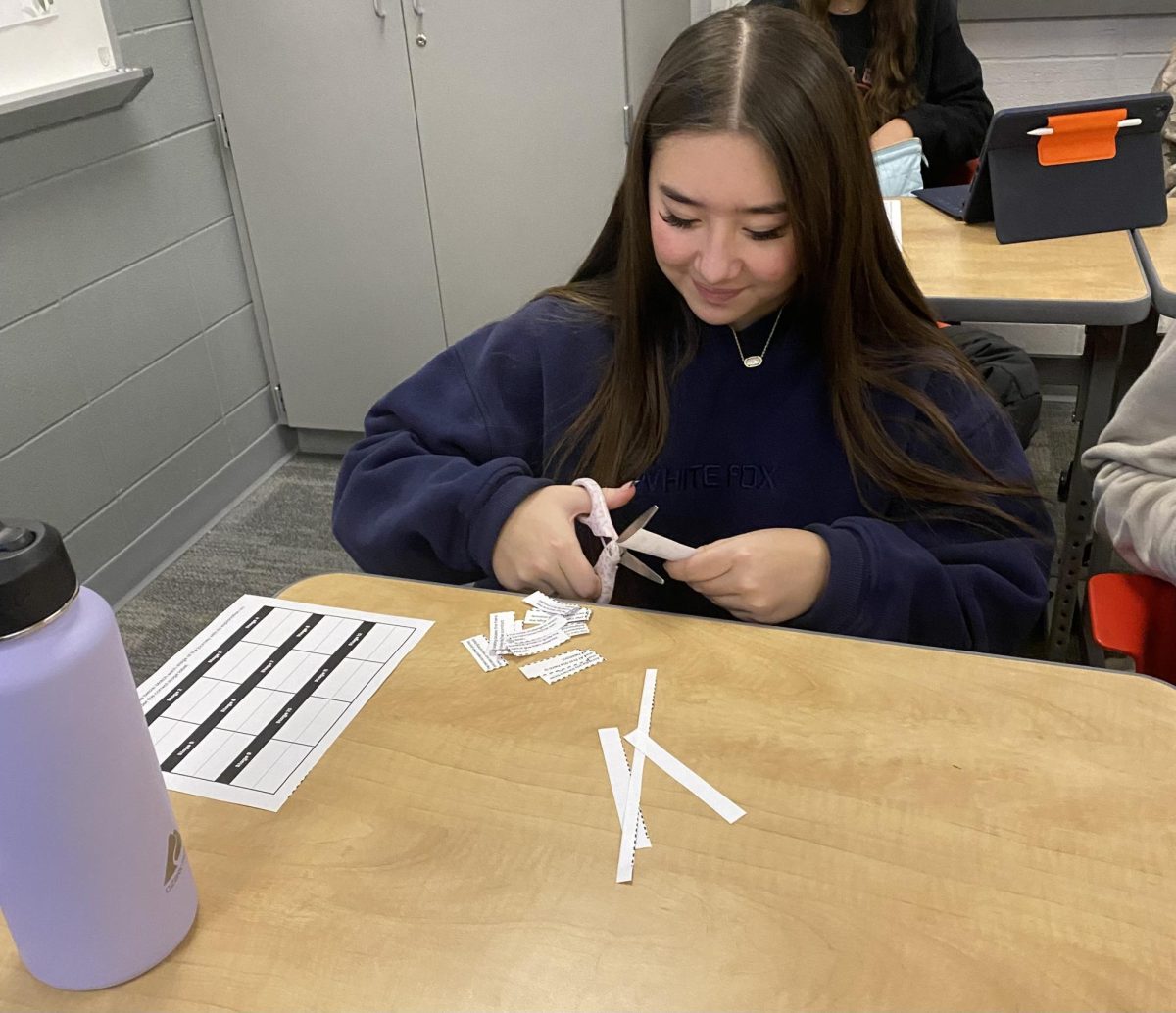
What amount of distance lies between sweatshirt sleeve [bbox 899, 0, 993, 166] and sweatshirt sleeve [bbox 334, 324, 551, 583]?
1664mm

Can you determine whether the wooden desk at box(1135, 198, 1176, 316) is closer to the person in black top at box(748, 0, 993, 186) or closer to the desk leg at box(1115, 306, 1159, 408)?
the desk leg at box(1115, 306, 1159, 408)

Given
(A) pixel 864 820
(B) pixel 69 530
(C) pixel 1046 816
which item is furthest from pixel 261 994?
(B) pixel 69 530

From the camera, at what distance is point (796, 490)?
1.10 m

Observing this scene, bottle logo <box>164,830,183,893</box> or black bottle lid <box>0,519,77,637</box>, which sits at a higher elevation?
black bottle lid <box>0,519,77,637</box>

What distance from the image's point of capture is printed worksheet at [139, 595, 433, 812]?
2.32 feet

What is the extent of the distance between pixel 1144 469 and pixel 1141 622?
18 cm

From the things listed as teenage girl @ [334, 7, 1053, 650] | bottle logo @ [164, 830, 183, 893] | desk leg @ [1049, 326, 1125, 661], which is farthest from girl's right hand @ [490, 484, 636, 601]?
desk leg @ [1049, 326, 1125, 661]

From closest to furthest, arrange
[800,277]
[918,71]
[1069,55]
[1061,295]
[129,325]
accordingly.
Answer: [800,277] → [1061,295] → [129,325] → [918,71] → [1069,55]

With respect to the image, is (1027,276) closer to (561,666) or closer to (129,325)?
(561,666)

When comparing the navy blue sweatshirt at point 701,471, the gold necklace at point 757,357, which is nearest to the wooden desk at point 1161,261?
the navy blue sweatshirt at point 701,471

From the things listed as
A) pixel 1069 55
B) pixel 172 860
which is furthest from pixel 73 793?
pixel 1069 55

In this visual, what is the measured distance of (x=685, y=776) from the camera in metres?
0.67

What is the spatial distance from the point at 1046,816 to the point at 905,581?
→ 0.31m

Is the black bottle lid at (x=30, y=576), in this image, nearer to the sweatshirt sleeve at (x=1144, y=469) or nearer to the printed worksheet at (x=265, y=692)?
the printed worksheet at (x=265, y=692)
